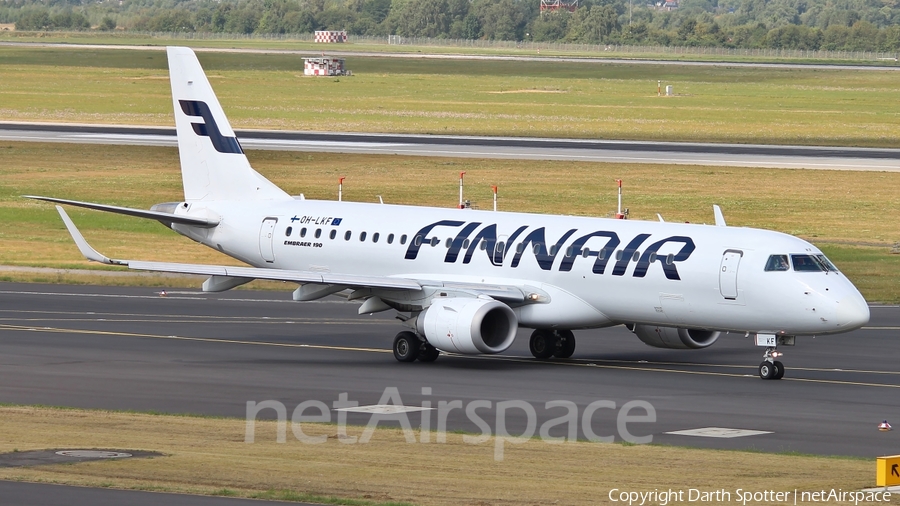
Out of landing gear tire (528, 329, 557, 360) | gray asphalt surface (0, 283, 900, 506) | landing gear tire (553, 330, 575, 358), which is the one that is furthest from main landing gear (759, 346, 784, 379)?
landing gear tire (528, 329, 557, 360)

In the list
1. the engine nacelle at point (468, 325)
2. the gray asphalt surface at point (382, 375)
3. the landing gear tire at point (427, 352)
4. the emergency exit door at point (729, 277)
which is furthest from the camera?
the landing gear tire at point (427, 352)

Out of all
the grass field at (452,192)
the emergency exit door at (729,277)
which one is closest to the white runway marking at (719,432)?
the emergency exit door at (729,277)

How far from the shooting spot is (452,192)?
80688 millimetres

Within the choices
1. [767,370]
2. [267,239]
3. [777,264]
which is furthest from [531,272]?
[267,239]

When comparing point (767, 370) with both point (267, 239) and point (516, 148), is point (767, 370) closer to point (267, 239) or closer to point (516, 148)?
point (267, 239)

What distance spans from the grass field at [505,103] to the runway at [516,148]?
300 inches

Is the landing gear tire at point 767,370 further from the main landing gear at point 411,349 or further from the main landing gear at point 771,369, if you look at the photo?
the main landing gear at point 411,349

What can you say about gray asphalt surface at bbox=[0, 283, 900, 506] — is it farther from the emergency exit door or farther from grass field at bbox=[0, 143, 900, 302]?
grass field at bbox=[0, 143, 900, 302]

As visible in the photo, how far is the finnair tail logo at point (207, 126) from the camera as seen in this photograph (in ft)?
157

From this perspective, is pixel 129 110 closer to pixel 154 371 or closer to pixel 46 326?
pixel 46 326

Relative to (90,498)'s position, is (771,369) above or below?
below

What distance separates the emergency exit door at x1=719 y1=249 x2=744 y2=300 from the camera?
3703cm

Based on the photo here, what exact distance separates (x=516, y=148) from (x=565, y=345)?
2365 inches

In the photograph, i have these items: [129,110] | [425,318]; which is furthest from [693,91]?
[425,318]
